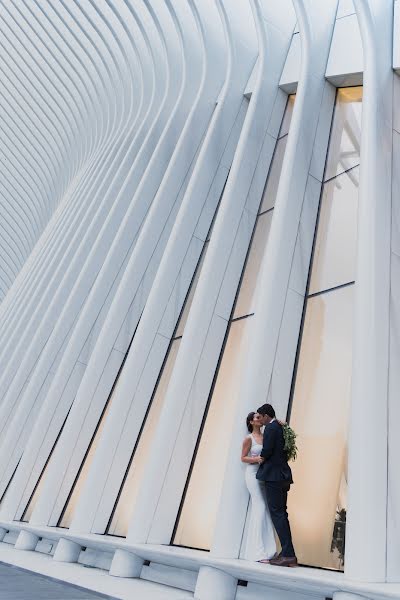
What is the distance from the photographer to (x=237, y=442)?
6.03 metres

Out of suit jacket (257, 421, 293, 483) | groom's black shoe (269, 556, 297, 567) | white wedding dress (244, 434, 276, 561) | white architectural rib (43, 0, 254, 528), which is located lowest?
groom's black shoe (269, 556, 297, 567)

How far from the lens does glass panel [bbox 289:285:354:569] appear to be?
551 centimetres

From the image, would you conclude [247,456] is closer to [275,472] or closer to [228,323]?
[275,472]

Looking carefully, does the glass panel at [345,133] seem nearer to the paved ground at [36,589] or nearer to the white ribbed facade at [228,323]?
the white ribbed facade at [228,323]

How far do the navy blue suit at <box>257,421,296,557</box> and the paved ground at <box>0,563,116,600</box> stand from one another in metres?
1.62

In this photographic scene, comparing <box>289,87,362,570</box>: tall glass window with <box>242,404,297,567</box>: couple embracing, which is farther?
<box>289,87,362,570</box>: tall glass window

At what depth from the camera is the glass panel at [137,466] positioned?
7855 mm

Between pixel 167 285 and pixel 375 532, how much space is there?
17.9 ft

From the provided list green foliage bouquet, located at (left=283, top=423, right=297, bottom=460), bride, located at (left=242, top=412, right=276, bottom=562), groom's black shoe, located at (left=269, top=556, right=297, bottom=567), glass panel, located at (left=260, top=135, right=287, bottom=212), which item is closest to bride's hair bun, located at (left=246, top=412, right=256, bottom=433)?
bride, located at (left=242, top=412, right=276, bottom=562)

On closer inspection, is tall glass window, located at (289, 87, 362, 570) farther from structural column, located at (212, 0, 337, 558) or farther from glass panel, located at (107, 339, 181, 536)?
glass panel, located at (107, 339, 181, 536)

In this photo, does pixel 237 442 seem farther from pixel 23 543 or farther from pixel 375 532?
pixel 23 543

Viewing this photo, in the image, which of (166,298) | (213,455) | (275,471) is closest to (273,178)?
(166,298)

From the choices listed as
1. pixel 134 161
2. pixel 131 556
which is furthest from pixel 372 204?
pixel 134 161

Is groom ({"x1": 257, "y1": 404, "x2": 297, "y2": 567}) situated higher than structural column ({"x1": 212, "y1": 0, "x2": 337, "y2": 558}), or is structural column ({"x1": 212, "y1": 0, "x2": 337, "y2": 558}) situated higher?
structural column ({"x1": 212, "y1": 0, "x2": 337, "y2": 558})
